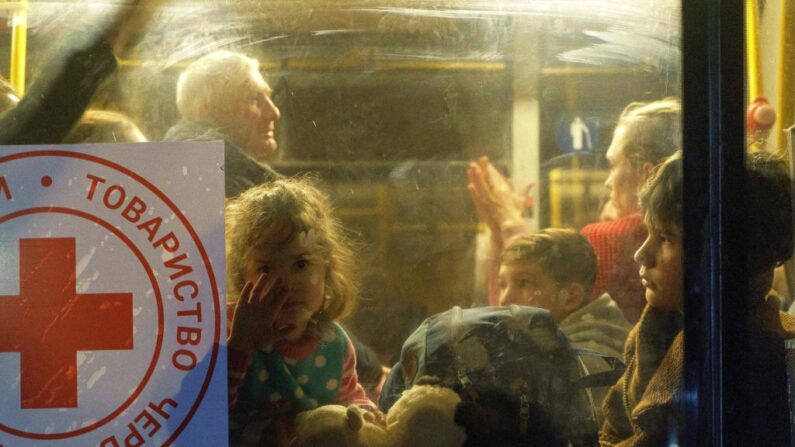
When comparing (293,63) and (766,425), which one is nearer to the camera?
(293,63)

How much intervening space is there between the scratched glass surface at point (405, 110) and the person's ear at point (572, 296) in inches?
4.8

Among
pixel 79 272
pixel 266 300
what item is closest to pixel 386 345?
pixel 266 300

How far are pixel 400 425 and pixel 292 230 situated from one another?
441 mm

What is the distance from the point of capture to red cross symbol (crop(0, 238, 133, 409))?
1.78 meters

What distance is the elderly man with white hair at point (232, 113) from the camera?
1.80 m

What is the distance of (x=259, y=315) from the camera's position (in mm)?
1807

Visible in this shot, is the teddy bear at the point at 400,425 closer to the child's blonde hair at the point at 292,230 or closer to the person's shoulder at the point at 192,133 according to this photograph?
the child's blonde hair at the point at 292,230

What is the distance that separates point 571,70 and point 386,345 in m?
0.66

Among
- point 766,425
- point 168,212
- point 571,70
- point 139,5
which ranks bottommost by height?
point 766,425

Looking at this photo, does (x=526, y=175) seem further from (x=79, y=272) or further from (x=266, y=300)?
(x=79, y=272)

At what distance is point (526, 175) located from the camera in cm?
183

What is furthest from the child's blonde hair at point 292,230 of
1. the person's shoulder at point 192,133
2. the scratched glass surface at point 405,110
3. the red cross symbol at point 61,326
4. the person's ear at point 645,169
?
the person's ear at point 645,169

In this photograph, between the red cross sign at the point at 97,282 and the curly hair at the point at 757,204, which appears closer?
the red cross sign at the point at 97,282

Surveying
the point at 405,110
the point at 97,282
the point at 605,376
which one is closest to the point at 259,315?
the point at 97,282
